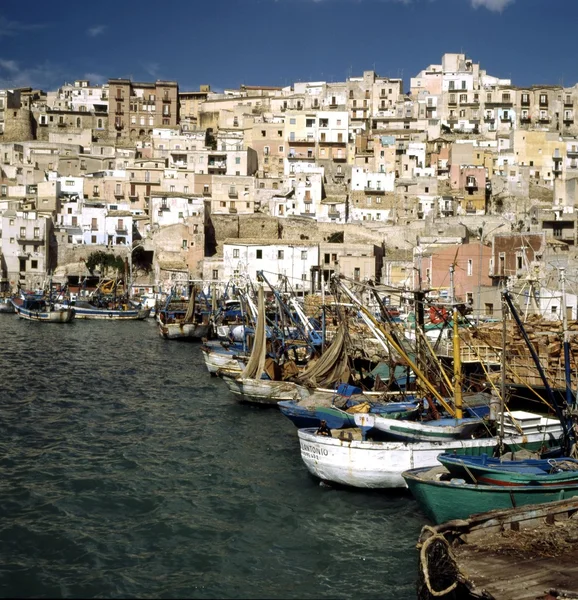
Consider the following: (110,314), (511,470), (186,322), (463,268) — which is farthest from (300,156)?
(511,470)

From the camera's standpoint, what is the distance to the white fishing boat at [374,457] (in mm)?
19641

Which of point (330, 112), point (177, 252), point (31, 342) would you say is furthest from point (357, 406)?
point (330, 112)

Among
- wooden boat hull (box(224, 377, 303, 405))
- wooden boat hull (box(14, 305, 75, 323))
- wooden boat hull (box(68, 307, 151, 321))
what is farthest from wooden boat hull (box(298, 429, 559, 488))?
wooden boat hull (box(68, 307, 151, 321))

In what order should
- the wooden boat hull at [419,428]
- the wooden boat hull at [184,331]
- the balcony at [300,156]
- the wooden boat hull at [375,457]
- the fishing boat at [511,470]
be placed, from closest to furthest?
the fishing boat at [511,470]
the wooden boat hull at [375,457]
the wooden boat hull at [419,428]
the wooden boat hull at [184,331]
the balcony at [300,156]

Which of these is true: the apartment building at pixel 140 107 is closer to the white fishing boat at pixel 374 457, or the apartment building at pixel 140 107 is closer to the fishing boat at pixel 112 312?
the fishing boat at pixel 112 312

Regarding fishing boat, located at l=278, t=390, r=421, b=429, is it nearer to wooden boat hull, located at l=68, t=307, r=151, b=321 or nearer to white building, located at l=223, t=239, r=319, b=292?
wooden boat hull, located at l=68, t=307, r=151, b=321

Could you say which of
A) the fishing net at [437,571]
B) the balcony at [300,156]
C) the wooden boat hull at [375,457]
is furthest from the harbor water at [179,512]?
the balcony at [300,156]

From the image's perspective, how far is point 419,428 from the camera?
21.8 m

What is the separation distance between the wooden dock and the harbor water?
1.66 m

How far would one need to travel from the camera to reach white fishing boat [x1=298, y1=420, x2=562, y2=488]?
19.6 m

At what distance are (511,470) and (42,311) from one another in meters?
60.2

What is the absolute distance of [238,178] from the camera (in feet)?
308

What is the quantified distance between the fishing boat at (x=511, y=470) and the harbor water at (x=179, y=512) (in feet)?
6.46

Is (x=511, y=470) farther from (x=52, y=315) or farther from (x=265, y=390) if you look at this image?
(x=52, y=315)
